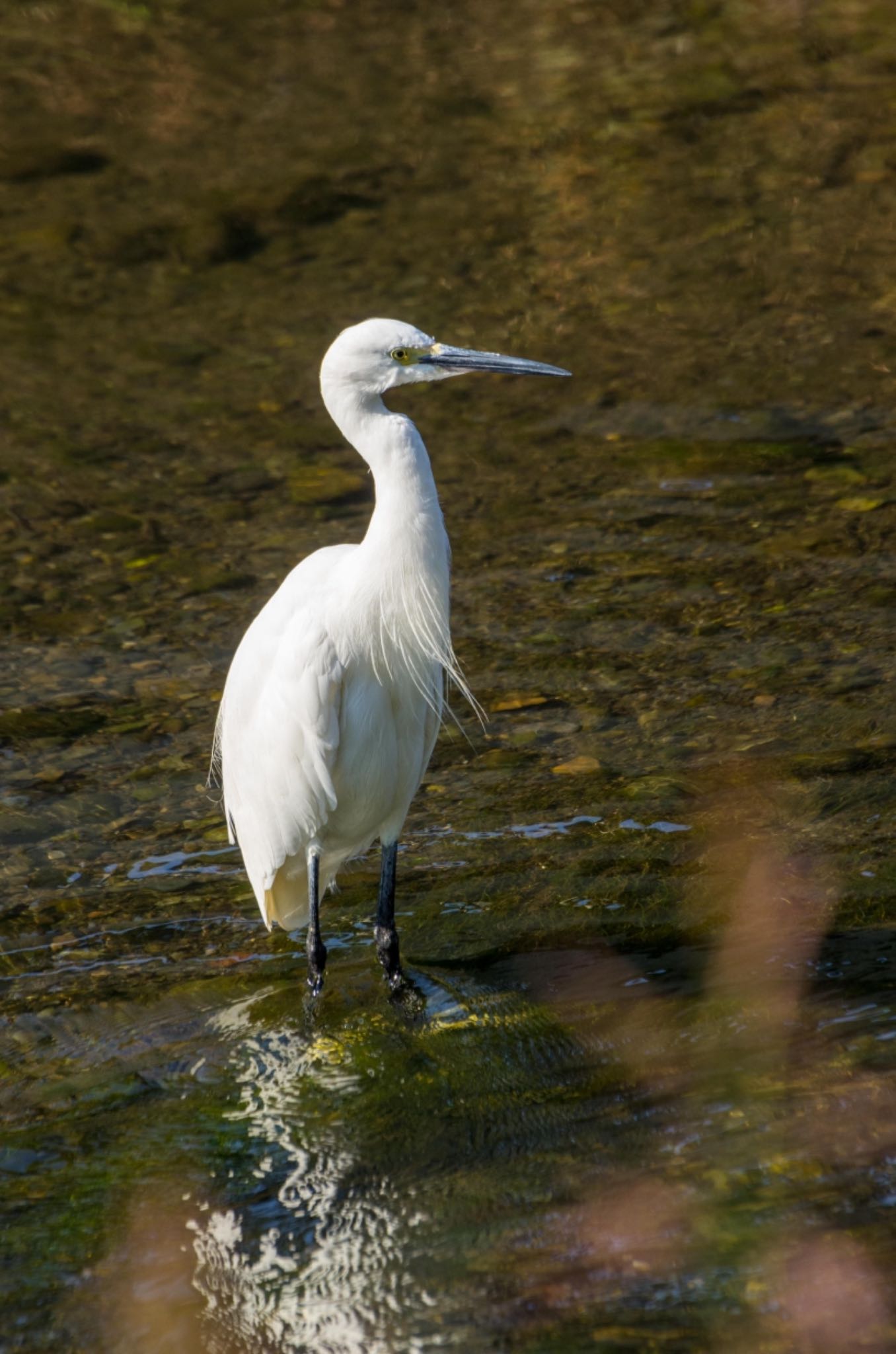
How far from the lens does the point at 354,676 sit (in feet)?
13.3

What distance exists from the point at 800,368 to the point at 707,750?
10.7 feet

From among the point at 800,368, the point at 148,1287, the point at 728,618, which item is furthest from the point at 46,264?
the point at 148,1287

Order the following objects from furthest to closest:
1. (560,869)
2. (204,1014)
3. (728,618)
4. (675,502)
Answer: (675,502)
(728,618)
(560,869)
(204,1014)

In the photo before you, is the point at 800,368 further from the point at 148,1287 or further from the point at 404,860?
the point at 148,1287

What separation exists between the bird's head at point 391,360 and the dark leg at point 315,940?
1364 millimetres

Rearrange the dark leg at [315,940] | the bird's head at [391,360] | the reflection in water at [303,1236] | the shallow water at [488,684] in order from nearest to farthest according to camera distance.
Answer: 1. the reflection in water at [303,1236]
2. the shallow water at [488,684]
3. the bird's head at [391,360]
4. the dark leg at [315,940]

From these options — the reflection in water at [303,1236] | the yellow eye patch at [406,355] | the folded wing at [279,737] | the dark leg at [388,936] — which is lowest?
the reflection in water at [303,1236]

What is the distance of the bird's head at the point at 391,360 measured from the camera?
3.72 m

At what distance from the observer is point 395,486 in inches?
149

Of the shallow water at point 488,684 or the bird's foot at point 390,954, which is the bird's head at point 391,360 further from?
the shallow water at point 488,684

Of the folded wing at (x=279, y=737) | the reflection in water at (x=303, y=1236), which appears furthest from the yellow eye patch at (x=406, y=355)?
the reflection in water at (x=303, y=1236)

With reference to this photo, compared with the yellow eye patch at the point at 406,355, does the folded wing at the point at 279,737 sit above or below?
below

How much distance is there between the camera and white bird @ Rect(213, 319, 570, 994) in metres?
3.76

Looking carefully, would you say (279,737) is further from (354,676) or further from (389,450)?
(389,450)
